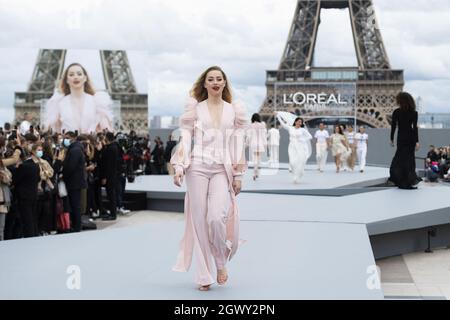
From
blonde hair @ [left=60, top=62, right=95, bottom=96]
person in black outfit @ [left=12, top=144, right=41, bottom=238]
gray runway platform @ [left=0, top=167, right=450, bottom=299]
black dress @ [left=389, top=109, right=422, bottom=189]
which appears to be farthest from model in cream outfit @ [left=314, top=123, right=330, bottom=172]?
person in black outfit @ [left=12, top=144, right=41, bottom=238]

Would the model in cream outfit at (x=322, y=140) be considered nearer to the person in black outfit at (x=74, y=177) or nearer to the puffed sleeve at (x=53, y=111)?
the puffed sleeve at (x=53, y=111)

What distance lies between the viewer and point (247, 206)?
11680 millimetres

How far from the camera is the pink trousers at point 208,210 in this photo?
5.84m

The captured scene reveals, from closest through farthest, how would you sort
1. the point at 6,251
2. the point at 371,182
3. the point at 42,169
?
the point at 6,251
the point at 42,169
the point at 371,182

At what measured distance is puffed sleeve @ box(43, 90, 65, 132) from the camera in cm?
2205

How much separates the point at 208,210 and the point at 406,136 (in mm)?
8126

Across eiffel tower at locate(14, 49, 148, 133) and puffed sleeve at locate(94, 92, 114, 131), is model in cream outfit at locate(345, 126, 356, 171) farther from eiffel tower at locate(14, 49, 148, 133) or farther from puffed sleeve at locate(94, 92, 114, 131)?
puffed sleeve at locate(94, 92, 114, 131)

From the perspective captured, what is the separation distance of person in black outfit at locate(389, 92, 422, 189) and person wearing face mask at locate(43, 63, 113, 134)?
10.8 meters

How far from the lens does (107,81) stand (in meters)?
27.0

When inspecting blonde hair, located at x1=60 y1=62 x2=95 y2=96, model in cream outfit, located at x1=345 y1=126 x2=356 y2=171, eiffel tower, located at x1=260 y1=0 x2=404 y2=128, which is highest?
eiffel tower, located at x1=260 y1=0 x2=404 y2=128

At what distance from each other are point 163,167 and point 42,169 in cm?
1460

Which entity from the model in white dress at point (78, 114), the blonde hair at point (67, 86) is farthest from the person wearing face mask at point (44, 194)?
the blonde hair at point (67, 86)

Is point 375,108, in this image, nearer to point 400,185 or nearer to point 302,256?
point 400,185
